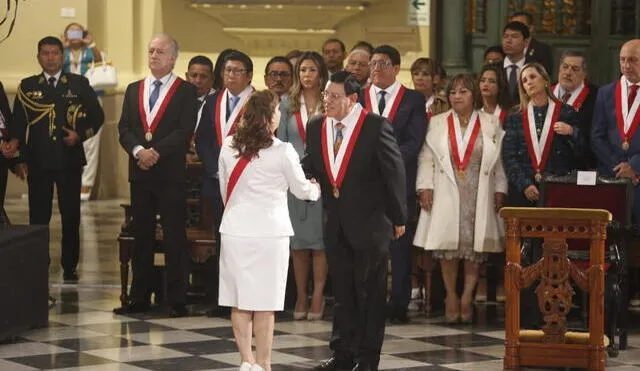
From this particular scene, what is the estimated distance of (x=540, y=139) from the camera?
10312 mm

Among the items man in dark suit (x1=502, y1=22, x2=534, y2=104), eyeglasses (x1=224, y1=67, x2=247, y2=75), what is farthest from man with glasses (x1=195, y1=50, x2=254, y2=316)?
man in dark suit (x1=502, y1=22, x2=534, y2=104)

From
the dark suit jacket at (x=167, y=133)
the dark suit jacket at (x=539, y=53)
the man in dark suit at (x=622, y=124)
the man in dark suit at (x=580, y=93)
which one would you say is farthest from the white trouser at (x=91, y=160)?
the man in dark suit at (x=622, y=124)

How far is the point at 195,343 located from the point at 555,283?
6.87 feet

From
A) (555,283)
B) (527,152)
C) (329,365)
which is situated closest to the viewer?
(329,365)

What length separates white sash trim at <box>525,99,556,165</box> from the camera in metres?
10.3

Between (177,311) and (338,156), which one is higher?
(338,156)

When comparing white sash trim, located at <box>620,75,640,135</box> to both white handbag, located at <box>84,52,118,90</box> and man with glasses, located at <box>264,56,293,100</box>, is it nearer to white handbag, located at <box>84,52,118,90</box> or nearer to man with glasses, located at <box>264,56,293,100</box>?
man with glasses, located at <box>264,56,293,100</box>

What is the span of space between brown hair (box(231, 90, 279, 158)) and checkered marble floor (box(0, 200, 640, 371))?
1.28 m

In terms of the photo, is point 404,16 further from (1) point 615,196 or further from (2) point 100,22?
(1) point 615,196

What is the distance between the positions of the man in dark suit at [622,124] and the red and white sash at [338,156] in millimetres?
2197

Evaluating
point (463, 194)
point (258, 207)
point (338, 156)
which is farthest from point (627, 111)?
point (258, 207)

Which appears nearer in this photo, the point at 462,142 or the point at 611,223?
the point at 611,223

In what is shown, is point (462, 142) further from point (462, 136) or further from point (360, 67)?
point (360, 67)

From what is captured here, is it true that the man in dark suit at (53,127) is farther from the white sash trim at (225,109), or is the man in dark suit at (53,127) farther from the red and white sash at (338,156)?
the red and white sash at (338,156)
